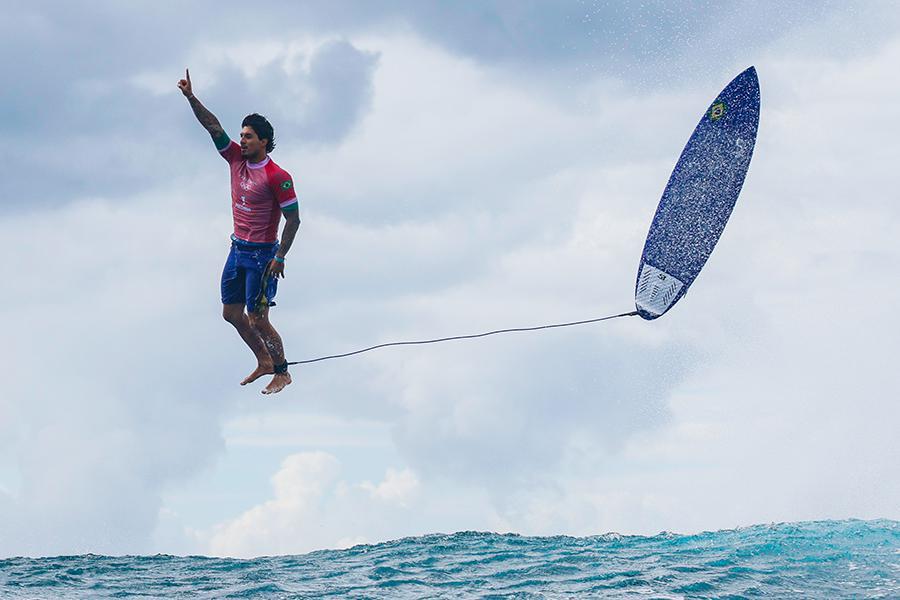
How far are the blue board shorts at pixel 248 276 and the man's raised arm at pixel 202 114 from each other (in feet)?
5.09

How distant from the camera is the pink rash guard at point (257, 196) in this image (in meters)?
13.2

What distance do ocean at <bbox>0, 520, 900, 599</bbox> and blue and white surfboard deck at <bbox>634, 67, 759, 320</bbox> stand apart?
4.29 metres

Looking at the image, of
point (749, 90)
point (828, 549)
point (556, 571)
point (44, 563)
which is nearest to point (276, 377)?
point (556, 571)

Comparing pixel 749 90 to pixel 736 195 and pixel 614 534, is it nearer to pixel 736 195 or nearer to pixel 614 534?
pixel 736 195

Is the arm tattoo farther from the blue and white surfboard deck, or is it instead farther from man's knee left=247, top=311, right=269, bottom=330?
the blue and white surfboard deck

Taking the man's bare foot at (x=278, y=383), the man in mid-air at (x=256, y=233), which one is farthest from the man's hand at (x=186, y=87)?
the man's bare foot at (x=278, y=383)

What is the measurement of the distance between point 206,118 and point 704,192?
25.3ft

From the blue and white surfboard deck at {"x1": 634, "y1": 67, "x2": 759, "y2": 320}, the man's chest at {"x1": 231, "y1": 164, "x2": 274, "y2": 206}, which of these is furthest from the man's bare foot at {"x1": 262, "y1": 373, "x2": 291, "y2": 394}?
the blue and white surfboard deck at {"x1": 634, "y1": 67, "x2": 759, "y2": 320}

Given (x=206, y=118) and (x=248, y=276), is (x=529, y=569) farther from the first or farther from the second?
(x=206, y=118)

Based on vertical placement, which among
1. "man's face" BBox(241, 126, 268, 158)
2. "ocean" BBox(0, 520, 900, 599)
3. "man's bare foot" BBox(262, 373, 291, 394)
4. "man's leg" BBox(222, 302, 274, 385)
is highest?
"man's face" BBox(241, 126, 268, 158)

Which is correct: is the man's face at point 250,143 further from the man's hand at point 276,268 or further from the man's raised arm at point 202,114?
the man's hand at point 276,268

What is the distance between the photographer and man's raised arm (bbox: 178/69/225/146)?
43.5 feet

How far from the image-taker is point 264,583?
14.3 m

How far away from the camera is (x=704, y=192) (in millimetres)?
14773
